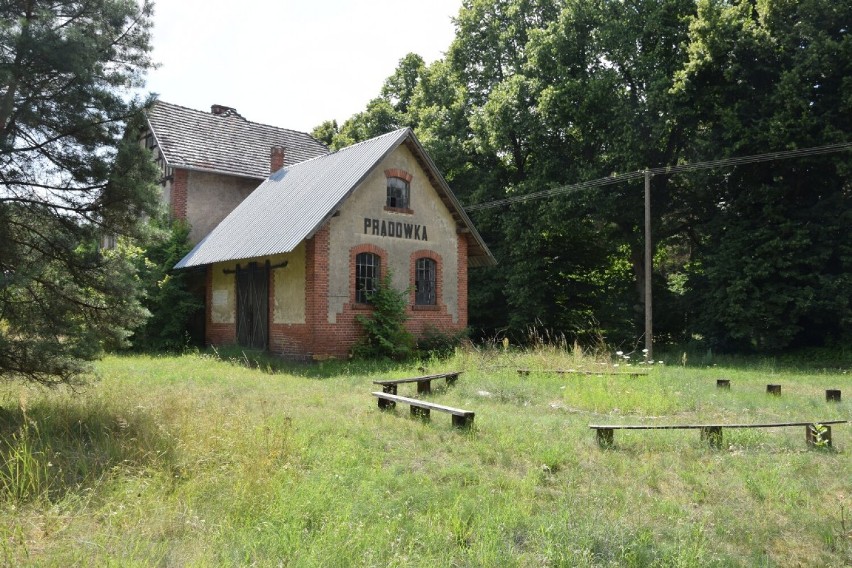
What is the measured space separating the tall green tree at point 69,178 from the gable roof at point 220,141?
15.3 meters

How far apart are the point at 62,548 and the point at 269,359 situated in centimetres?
1316

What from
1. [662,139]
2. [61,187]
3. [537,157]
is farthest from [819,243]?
[61,187]

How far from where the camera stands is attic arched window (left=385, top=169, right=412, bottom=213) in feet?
63.6

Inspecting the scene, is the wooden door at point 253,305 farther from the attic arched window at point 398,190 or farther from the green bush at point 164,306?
the attic arched window at point 398,190

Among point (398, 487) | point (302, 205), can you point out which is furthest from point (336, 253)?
point (398, 487)

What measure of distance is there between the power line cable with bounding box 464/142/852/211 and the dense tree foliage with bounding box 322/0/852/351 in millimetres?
340

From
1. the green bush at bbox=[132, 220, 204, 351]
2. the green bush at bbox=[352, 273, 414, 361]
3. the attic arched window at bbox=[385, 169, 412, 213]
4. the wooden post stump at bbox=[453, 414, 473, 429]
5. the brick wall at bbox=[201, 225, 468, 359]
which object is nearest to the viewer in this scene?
the wooden post stump at bbox=[453, 414, 473, 429]

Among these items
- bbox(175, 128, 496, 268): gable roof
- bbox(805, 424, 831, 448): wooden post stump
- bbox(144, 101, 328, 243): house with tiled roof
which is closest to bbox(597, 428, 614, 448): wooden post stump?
bbox(805, 424, 831, 448): wooden post stump

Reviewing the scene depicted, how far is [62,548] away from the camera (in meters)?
4.39

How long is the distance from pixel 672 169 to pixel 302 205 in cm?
1201

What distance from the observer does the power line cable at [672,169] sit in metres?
19.3

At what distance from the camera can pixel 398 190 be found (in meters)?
19.7

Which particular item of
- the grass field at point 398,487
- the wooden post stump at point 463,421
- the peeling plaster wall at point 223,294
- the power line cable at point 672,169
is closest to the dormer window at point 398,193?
the peeling plaster wall at point 223,294

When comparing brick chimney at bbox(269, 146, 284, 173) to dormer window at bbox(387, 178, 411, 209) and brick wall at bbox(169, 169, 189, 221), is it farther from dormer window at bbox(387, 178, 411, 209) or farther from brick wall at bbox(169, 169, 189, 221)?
dormer window at bbox(387, 178, 411, 209)
